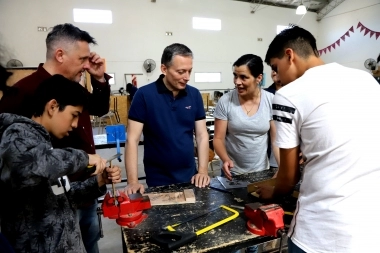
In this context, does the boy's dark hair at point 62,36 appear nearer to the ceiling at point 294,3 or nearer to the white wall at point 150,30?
the white wall at point 150,30

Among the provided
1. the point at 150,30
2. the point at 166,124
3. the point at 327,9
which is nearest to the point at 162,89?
the point at 166,124

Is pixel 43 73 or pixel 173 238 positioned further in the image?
pixel 43 73

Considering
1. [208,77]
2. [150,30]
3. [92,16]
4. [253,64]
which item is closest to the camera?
[253,64]

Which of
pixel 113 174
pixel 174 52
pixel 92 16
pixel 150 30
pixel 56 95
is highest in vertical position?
pixel 92 16

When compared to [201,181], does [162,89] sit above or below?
above

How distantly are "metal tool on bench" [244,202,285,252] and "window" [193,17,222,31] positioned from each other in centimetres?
920

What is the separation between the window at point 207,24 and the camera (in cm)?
945

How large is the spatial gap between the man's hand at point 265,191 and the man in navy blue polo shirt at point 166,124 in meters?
0.34

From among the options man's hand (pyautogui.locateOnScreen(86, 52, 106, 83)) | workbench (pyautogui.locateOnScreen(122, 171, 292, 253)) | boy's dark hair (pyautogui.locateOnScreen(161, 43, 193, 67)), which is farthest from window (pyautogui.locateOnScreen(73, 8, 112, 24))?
workbench (pyautogui.locateOnScreen(122, 171, 292, 253))

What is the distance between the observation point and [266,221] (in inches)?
38.7

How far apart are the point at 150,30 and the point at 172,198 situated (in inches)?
331

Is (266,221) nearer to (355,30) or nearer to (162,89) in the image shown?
(162,89)

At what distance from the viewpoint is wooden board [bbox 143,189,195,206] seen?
48.6 inches

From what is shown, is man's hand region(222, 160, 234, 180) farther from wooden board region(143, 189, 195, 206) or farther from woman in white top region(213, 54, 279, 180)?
wooden board region(143, 189, 195, 206)
